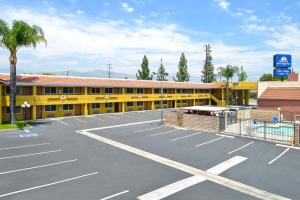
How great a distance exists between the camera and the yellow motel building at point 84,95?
3831 centimetres

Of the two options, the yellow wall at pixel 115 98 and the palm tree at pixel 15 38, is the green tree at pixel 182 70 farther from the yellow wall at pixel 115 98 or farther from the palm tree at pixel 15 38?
the palm tree at pixel 15 38

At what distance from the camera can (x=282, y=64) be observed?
51.0m

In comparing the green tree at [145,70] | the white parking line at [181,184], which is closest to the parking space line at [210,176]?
the white parking line at [181,184]

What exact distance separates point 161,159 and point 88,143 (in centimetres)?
857

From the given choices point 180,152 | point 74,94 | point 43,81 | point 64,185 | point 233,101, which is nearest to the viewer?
point 64,185

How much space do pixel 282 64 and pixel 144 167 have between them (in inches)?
1772

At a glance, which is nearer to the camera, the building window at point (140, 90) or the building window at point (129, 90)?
the building window at point (129, 90)

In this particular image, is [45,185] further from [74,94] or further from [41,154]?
[74,94]

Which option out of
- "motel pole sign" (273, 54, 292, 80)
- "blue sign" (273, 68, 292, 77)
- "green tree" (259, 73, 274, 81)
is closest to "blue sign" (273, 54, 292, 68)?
"motel pole sign" (273, 54, 292, 80)

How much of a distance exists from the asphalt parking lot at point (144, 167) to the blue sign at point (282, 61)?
31968 millimetres

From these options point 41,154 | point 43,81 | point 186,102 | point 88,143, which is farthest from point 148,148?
point 186,102

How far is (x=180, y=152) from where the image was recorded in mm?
20859

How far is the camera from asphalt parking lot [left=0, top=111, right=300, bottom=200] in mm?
13016

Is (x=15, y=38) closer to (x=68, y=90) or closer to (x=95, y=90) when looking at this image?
(x=68, y=90)
